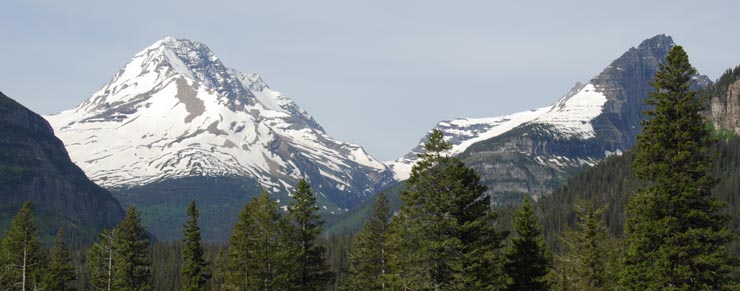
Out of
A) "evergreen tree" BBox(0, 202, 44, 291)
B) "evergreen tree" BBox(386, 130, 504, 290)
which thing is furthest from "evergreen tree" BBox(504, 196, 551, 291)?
"evergreen tree" BBox(0, 202, 44, 291)

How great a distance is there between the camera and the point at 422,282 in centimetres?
4003

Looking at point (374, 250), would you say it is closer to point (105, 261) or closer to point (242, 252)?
point (242, 252)

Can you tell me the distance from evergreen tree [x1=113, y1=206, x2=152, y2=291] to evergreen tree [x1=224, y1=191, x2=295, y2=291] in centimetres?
1678

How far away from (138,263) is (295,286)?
893 inches

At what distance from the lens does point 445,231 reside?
4028cm

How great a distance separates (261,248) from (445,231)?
27214mm

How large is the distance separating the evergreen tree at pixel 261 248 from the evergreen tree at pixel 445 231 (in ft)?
74.8

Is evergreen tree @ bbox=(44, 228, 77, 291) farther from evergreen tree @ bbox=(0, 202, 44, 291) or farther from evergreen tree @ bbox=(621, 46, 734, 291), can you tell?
evergreen tree @ bbox=(621, 46, 734, 291)

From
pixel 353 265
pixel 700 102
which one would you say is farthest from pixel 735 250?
pixel 700 102

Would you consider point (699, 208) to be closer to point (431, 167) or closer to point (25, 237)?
point (431, 167)

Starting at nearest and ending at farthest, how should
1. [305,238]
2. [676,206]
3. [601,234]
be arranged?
[676,206] → [601,234] → [305,238]

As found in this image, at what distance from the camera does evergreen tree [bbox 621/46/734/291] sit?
109 ft

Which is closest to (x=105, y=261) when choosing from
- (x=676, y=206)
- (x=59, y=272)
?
(x=59, y=272)

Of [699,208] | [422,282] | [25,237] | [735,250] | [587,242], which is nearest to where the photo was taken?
[699,208]
